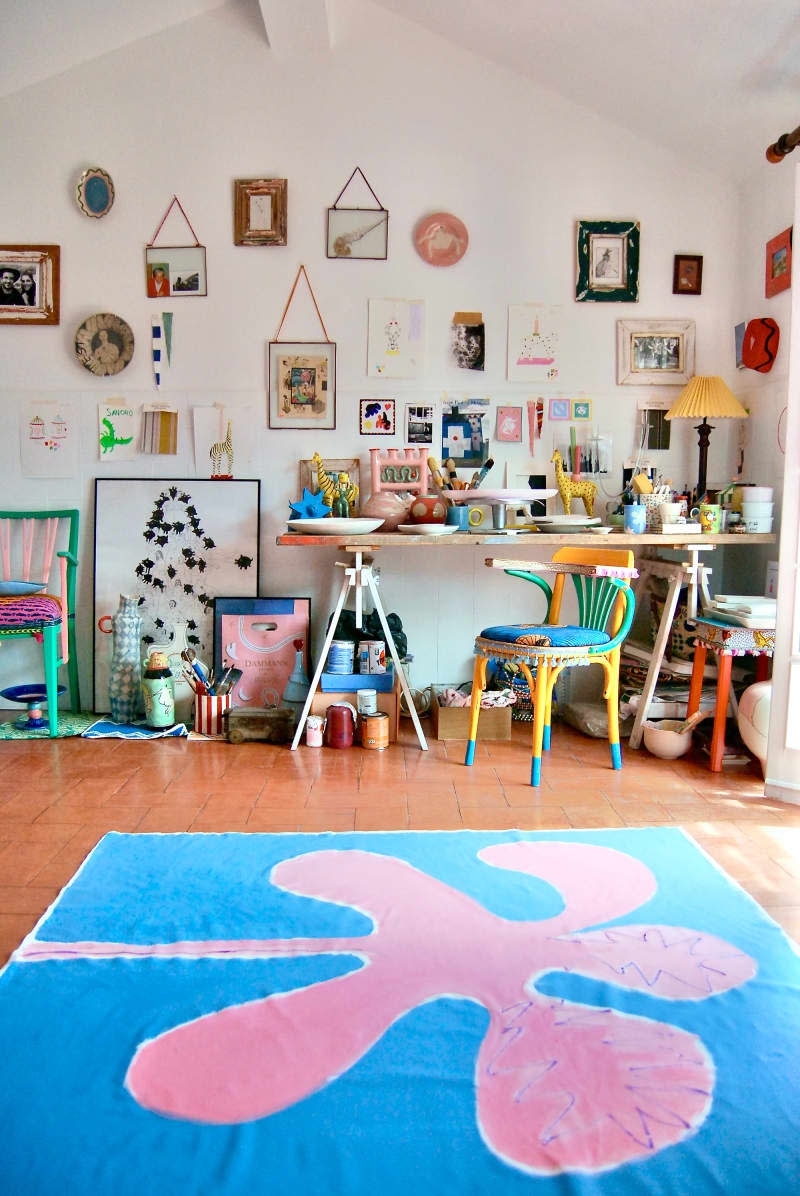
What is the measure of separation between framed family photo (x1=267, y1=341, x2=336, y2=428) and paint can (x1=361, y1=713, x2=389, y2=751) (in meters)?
1.45

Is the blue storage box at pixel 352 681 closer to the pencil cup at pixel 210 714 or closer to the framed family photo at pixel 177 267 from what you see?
the pencil cup at pixel 210 714

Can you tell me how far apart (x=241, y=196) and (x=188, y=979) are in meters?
3.60

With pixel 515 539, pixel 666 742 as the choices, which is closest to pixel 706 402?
pixel 515 539

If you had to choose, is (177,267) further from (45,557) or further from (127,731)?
(127,731)

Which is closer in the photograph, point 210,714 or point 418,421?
point 210,714

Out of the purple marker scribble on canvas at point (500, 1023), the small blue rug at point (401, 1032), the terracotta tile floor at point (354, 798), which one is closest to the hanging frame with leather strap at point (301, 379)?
the terracotta tile floor at point (354, 798)

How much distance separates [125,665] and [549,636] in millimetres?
1997

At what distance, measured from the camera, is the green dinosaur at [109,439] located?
444cm

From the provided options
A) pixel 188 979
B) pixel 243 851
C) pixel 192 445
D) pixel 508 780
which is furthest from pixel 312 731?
pixel 188 979

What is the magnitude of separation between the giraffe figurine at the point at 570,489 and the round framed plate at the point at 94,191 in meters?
2.42

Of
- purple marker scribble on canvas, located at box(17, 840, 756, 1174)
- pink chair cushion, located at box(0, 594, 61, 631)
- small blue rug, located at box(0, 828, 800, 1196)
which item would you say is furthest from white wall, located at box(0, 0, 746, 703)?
purple marker scribble on canvas, located at box(17, 840, 756, 1174)

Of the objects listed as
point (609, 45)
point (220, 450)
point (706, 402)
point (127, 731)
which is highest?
point (609, 45)

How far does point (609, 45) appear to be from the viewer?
151 inches

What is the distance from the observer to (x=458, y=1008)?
189 cm
